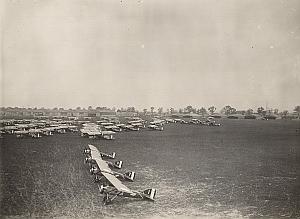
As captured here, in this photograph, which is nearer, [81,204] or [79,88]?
[81,204]

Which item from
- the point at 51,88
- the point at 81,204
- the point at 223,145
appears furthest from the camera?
the point at 223,145

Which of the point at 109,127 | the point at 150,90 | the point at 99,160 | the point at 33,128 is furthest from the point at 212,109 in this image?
the point at 33,128

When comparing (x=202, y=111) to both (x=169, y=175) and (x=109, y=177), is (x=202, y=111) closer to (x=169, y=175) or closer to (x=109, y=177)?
(x=169, y=175)

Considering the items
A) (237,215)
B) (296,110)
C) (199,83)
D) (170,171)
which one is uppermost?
(199,83)

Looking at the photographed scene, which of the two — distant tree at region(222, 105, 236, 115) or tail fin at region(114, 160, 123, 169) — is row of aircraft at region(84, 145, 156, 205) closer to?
tail fin at region(114, 160, 123, 169)

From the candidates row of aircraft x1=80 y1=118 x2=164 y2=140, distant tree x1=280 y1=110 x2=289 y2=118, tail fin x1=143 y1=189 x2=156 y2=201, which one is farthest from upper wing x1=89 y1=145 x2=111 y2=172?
distant tree x1=280 y1=110 x2=289 y2=118

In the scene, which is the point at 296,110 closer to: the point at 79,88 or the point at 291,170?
the point at 291,170

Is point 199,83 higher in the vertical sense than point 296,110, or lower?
higher

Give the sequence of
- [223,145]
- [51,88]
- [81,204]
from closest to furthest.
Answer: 1. [81,204]
2. [51,88]
3. [223,145]

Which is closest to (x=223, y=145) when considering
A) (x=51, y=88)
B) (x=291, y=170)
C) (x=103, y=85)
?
(x=291, y=170)
